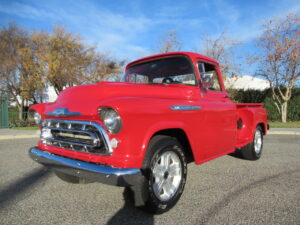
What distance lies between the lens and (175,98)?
9.32ft

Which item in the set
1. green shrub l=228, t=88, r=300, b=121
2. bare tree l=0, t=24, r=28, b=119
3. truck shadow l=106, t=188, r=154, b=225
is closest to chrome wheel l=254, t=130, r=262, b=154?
truck shadow l=106, t=188, r=154, b=225

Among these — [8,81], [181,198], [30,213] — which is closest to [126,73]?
[181,198]

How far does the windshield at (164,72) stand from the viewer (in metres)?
3.32

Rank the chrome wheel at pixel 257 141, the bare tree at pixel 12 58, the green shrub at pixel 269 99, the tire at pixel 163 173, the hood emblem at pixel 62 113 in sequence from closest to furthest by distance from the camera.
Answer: the tire at pixel 163 173
the hood emblem at pixel 62 113
the chrome wheel at pixel 257 141
the green shrub at pixel 269 99
the bare tree at pixel 12 58

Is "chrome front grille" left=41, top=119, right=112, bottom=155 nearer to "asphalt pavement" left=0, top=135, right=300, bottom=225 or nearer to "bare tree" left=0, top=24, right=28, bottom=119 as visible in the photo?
"asphalt pavement" left=0, top=135, right=300, bottom=225

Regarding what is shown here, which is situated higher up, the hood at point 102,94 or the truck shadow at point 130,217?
the hood at point 102,94

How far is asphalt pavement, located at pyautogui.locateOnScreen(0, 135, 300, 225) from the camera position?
2309 millimetres

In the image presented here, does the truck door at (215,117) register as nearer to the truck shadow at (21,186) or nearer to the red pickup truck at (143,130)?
the red pickup truck at (143,130)

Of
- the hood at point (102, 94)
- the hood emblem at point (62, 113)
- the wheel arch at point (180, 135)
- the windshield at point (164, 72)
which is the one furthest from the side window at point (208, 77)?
the hood emblem at point (62, 113)

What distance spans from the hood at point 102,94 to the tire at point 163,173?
1.93 feet

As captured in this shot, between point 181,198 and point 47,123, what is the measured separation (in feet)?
6.35

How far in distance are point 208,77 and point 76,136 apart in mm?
1936

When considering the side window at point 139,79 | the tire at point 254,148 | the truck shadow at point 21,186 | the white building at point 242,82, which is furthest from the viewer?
the white building at point 242,82

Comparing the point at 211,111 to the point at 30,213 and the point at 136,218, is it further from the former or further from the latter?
the point at 30,213
